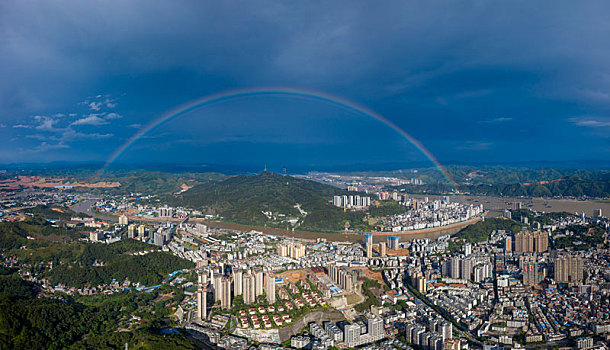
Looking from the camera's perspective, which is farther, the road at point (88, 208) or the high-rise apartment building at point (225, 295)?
the road at point (88, 208)

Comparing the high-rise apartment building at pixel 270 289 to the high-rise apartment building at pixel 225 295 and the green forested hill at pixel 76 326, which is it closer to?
the high-rise apartment building at pixel 225 295

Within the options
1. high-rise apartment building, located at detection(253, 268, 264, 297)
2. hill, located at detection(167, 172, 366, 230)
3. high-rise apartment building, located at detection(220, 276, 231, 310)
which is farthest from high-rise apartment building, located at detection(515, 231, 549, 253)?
high-rise apartment building, located at detection(220, 276, 231, 310)

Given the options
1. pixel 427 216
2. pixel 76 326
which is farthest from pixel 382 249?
pixel 76 326

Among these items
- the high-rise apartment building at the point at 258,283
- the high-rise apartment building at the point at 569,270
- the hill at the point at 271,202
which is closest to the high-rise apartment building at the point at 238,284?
the high-rise apartment building at the point at 258,283

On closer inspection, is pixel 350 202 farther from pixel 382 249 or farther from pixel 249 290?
pixel 249 290

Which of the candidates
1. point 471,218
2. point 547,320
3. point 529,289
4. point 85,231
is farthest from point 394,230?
point 85,231

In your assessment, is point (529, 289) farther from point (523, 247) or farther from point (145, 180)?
point (145, 180)

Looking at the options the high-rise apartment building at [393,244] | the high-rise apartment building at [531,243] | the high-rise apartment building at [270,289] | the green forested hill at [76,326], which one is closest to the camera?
the green forested hill at [76,326]

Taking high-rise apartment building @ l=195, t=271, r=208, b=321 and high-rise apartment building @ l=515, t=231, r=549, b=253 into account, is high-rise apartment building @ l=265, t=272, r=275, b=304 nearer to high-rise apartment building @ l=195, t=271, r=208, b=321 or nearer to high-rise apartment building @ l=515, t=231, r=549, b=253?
high-rise apartment building @ l=195, t=271, r=208, b=321
